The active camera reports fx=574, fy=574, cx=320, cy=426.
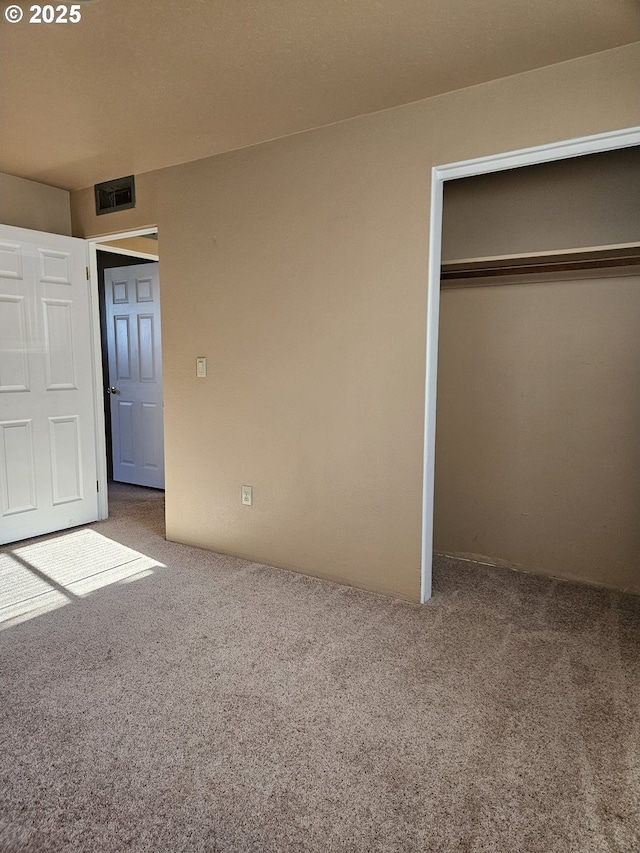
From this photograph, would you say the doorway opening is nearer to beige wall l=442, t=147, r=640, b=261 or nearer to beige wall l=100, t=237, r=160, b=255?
beige wall l=100, t=237, r=160, b=255

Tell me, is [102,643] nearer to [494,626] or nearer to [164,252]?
[494,626]

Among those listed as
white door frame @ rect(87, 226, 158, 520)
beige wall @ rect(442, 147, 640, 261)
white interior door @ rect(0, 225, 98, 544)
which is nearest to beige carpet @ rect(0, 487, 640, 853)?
white interior door @ rect(0, 225, 98, 544)

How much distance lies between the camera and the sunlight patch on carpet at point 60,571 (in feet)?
9.40

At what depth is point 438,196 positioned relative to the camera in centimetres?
274

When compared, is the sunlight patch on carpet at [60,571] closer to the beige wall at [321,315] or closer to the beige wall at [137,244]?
the beige wall at [321,315]

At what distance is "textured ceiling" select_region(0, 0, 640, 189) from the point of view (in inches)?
76.4

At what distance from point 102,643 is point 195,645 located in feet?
1.33

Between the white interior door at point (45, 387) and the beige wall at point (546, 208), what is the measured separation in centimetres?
254

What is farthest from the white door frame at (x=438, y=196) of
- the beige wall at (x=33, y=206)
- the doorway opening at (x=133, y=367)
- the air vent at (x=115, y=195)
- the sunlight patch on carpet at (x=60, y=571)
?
the doorway opening at (x=133, y=367)

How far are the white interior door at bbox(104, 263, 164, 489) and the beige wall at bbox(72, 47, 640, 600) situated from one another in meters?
1.37

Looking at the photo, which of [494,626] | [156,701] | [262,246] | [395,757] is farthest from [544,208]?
[156,701]

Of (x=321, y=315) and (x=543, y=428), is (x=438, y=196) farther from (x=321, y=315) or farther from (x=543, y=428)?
(x=543, y=428)

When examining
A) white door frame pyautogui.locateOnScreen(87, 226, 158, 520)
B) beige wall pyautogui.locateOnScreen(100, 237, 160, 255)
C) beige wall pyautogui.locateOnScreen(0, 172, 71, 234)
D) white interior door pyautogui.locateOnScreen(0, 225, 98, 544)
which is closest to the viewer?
white interior door pyautogui.locateOnScreen(0, 225, 98, 544)

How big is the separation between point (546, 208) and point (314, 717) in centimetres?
275
